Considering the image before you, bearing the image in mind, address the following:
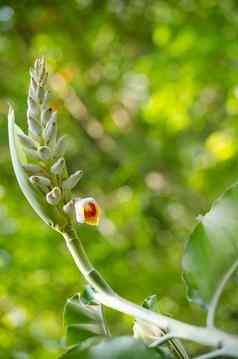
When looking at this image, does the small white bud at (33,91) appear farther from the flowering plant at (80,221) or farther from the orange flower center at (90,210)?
the orange flower center at (90,210)

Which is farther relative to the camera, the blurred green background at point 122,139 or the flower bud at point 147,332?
the blurred green background at point 122,139

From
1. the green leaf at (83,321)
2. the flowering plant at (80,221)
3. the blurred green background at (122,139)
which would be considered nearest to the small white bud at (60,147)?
the flowering plant at (80,221)

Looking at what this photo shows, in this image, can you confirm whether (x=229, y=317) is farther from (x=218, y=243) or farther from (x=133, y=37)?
(x=218, y=243)

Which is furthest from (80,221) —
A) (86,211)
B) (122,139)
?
(122,139)

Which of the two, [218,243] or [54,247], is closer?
[218,243]

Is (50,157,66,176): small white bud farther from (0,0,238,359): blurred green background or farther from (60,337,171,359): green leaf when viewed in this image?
(0,0,238,359): blurred green background

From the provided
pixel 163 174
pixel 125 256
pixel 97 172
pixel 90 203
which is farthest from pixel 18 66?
pixel 90 203

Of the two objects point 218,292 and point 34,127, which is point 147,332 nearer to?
point 218,292

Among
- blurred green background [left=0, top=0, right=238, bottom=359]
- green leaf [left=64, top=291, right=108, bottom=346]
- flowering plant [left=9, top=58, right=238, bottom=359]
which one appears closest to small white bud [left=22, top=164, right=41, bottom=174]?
flowering plant [left=9, top=58, right=238, bottom=359]
